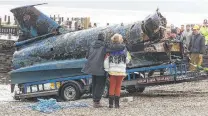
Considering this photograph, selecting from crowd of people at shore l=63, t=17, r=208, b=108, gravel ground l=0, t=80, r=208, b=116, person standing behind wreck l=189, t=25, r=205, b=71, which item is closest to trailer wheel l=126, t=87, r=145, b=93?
gravel ground l=0, t=80, r=208, b=116

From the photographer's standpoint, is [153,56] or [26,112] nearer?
[26,112]

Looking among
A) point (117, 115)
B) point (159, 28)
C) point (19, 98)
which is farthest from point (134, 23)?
point (117, 115)

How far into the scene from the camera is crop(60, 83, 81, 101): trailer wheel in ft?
55.6

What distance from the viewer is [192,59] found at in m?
19.5

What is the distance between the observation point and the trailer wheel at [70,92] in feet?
55.6

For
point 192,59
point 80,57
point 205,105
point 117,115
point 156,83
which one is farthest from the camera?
point 192,59

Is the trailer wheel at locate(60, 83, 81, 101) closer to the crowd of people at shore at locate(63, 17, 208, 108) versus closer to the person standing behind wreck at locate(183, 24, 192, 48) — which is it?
the crowd of people at shore at locate(63, 17, 208, 108)

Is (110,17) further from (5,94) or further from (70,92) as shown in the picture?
(70,92)

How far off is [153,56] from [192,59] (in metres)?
2.57

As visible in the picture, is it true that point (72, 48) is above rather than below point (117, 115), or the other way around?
A: above

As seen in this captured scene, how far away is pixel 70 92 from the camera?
56.3 feet

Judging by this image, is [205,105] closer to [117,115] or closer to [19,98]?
[117,115]

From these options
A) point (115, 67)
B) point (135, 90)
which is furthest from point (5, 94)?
point (115, 67)

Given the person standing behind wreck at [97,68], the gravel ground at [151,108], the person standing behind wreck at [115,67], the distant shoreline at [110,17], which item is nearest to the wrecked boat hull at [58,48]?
the gravel ground at [151,108]
